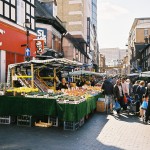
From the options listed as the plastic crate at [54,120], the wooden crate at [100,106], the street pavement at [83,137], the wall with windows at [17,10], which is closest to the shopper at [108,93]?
the wooden crate at [100,106]

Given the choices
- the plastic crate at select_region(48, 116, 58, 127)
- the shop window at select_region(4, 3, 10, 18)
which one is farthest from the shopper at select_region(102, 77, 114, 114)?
the shop window at select_region(4, 3, 10, 18)

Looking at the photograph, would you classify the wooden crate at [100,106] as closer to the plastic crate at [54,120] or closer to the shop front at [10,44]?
the plastic crate at [54,120]

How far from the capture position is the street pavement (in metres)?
8.50

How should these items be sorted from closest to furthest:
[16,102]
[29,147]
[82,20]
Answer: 1. [29,147]
2. [16,102]
3. [82,20]

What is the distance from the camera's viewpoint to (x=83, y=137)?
32.1 ft

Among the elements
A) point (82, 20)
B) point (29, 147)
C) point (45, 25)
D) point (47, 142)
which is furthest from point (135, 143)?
point (82, 20)

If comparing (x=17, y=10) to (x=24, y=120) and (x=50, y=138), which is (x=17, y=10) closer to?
(x=24, y=120)

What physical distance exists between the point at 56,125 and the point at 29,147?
3412 millimetres

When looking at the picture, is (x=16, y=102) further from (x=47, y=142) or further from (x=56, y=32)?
(x=56, y=32)

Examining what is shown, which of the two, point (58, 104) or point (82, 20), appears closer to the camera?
point (58, 104)

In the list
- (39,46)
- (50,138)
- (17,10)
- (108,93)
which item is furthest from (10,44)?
(50,138)

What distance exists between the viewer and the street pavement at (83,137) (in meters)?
8.50

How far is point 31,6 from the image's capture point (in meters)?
25.3

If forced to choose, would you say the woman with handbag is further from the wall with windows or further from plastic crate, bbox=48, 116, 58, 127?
the wall with windows
